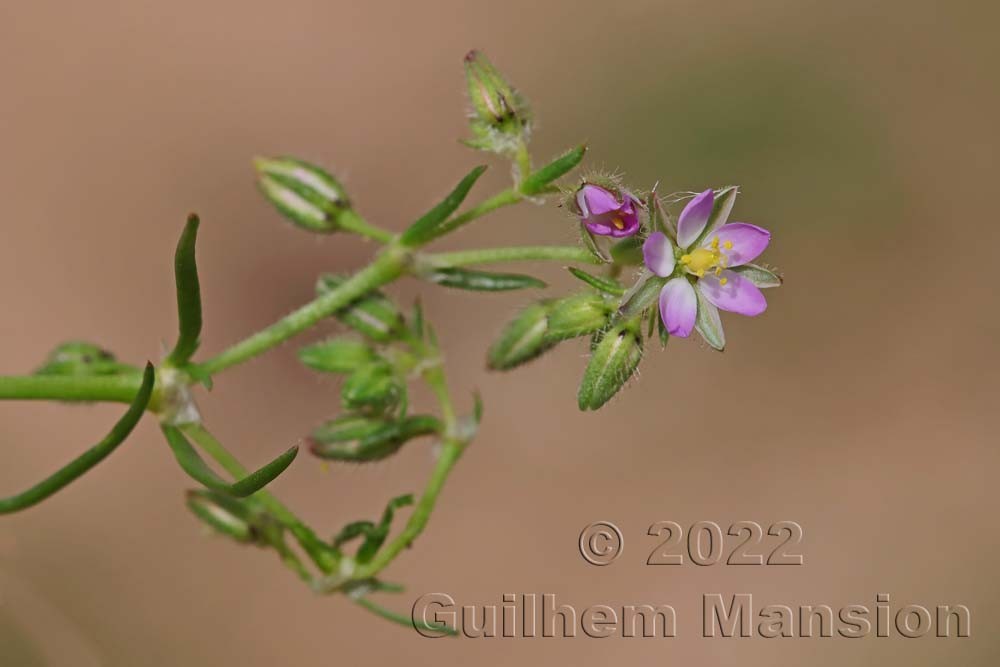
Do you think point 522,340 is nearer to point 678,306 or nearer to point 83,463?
point 678,306

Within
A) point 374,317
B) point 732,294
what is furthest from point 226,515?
point 732,294

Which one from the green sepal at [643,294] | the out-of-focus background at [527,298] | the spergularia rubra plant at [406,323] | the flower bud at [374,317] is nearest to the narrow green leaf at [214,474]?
the spergularia rubra plant at [406,323]

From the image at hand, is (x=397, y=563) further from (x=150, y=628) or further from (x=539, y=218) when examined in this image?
(x=539, y=218)

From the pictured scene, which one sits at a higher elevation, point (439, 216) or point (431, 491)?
point (439, 216)

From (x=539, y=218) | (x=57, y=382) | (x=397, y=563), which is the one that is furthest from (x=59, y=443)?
(x=57, y=382)

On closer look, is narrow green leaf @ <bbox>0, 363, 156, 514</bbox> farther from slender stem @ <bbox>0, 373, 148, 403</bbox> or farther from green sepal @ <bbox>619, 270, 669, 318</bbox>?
green sepal @ <bbox>619, 270, 669, 318</bbox>

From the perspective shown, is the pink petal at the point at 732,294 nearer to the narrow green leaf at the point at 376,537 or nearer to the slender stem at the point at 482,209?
the slender stem at the point at 482,209
